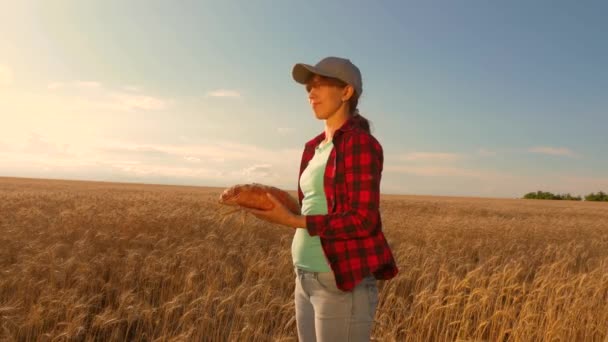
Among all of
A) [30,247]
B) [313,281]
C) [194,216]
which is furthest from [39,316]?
[194,216]

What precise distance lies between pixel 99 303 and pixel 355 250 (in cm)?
420

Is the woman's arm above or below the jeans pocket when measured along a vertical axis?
above

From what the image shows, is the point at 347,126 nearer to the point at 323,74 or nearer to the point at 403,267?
the point at 323,74

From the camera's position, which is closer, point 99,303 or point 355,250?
point 355,250

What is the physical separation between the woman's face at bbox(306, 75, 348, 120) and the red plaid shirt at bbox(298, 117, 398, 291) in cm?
12

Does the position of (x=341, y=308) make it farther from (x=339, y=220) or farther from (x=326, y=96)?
(x=326, y=96)

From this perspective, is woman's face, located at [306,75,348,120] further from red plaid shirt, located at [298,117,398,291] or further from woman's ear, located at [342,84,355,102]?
red plaid shirt, located at [298,117,398,291]

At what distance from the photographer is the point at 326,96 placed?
6.72ft

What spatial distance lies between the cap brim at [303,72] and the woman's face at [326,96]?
6cm

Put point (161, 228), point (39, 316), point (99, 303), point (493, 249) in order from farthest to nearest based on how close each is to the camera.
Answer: point (493, 249) → point (161, 228) → point (99, 303) → point (39, 316)

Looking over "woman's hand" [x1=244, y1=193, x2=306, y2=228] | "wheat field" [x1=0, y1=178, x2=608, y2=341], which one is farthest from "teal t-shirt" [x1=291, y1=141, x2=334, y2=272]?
"wheat field" [x1=0, y1=178, x2=608, y2=341]

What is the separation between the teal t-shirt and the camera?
1963mm

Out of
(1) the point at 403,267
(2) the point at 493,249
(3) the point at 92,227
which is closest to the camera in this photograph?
(1) the point at 403,267

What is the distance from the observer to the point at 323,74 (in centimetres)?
198
